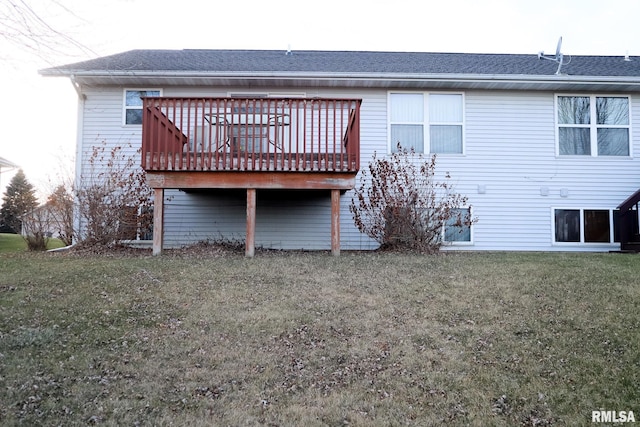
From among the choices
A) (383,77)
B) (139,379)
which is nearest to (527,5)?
(383,77)

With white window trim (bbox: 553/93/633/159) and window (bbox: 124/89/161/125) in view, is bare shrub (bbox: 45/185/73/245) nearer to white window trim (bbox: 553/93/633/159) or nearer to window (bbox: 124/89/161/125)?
window (bbox: 124/89/161/125)

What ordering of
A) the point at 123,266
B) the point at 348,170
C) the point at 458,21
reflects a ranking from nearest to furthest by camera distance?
the point at 123,266, the point at 348,170, the point at 458,21

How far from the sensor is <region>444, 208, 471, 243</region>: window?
31.7 ft

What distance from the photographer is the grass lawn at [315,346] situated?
2932 mm

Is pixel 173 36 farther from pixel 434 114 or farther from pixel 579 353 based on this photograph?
pixel 579 353

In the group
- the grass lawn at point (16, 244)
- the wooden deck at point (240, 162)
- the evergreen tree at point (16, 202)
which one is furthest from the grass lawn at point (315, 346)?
the grass lawn at point (16, 244)

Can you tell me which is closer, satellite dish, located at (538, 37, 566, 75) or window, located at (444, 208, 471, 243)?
window, located at (444, 208, 471, 243)

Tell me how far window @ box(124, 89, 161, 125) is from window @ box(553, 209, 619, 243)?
901 centimetres

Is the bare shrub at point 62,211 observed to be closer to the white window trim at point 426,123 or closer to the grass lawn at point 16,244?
the grass lawn at point 16,244

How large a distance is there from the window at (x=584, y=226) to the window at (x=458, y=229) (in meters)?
1.89

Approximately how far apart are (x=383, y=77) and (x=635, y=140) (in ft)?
18.4

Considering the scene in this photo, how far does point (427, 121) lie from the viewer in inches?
392

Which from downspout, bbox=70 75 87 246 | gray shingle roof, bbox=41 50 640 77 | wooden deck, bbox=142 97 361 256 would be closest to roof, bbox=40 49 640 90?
gray shingle roof, bbox=41 50 640 77

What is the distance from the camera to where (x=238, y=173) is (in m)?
7.61
